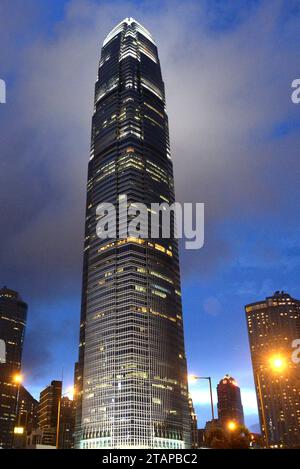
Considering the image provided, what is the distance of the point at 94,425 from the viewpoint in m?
198
